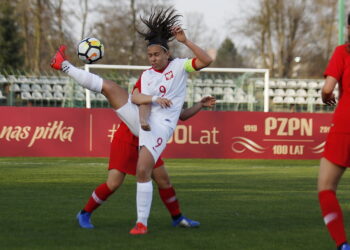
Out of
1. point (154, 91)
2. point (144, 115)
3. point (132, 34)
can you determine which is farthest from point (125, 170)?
point (132, 34)

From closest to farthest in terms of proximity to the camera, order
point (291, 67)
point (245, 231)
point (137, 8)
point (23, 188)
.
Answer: point (245, 231) → point (23, 188) → point (137, 8) → point (291, 67)

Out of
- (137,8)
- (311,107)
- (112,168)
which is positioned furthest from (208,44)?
(112,168)

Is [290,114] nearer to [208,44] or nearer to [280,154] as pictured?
[280,154]

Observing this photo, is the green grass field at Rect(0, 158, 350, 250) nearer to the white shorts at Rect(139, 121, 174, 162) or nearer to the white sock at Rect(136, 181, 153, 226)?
the white sock at Rect(136, 181, 153, 226)

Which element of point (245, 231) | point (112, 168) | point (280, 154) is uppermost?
point (112, 168)

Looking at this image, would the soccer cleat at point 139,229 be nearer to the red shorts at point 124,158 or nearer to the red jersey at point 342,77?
the red shorts at point 124,158

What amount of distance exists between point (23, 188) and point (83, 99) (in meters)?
18.8

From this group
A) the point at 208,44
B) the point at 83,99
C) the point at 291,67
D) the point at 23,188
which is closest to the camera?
the point at 23,188

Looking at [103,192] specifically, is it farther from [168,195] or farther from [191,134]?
[191,134]

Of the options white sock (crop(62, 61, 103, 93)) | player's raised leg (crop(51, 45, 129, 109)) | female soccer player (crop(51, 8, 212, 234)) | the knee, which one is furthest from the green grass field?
white sock (crop(62, 61, 103, 93))

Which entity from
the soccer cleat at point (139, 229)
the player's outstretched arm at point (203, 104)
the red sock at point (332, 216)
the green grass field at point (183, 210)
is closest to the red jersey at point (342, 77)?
the red sock at point (332, 216)

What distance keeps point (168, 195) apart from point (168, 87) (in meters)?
1.18

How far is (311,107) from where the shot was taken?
113ft

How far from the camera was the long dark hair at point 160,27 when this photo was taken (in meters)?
8.66
